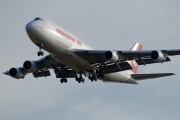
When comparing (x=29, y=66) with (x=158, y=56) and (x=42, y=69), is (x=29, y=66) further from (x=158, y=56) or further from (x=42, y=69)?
(x=158, y=56)

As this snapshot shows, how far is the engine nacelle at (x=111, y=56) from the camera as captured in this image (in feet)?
188

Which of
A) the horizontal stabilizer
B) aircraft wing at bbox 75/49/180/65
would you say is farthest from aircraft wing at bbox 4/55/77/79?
the horizontal stabilizer

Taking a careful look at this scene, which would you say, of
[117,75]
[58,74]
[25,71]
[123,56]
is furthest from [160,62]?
[25,71]

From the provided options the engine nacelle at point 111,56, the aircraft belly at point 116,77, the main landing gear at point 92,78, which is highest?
the engine nacelle at point 111,56

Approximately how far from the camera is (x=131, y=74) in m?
67.1

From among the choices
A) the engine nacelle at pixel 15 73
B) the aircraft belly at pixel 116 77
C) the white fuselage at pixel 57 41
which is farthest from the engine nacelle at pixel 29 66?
the aircraft belly at pixel 116 77

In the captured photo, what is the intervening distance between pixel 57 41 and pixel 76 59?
3.36m

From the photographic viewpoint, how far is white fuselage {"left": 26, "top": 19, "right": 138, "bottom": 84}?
55.1 meters

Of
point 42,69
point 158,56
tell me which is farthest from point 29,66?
point 158,56

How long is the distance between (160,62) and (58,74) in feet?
44.6

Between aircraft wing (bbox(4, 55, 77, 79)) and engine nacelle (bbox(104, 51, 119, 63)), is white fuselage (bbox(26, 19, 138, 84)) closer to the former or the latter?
engine nacelle (bbox(104, 51, 119, 63))

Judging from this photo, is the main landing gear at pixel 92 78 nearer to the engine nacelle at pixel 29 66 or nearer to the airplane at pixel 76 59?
the airplane at pixel 76 59

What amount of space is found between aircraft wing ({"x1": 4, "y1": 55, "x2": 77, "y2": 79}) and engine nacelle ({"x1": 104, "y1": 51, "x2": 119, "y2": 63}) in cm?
668

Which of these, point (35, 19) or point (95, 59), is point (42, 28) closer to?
point (35, 19)
